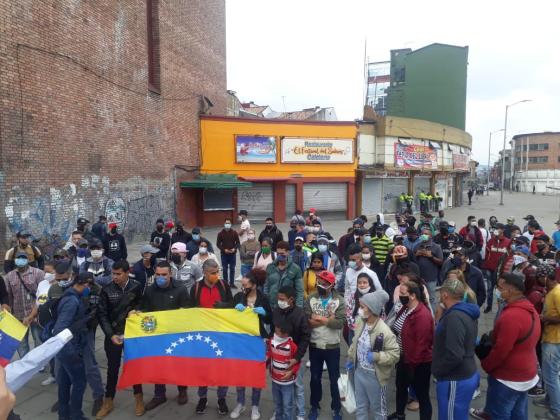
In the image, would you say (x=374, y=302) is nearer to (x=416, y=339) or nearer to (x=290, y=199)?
(x=416, y=339)

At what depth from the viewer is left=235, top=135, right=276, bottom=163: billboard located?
22375mm

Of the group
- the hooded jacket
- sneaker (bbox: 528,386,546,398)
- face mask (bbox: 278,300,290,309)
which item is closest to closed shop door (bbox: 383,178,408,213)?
sneaker (bbox: 528,386,546,398)

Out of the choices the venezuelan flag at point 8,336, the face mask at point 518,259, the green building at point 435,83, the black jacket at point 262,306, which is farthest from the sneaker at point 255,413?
the green building at point 435,83

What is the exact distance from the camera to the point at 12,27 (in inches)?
429

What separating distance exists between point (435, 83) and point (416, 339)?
151 ft

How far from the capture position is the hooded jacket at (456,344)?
3670 mm

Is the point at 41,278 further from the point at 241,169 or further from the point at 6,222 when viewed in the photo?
the point at 241,169

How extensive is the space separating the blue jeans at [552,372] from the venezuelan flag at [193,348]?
3.19m

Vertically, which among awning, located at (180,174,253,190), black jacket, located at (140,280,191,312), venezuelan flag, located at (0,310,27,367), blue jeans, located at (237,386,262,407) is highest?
awning, located at (180,174,253,190)

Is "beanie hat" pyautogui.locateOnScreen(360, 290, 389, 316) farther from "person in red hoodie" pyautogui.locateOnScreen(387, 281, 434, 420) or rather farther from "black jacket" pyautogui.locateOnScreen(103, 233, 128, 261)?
"black jacket" pyautogui.locateOnScreen(103, 233, 128, 261)

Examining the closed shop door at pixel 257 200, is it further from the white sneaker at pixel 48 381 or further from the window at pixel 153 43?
the white sneaker at pixel 48 381

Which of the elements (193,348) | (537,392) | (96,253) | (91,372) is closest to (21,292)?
(96,253)

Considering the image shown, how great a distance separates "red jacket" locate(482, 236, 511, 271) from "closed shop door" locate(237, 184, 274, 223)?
15612mm

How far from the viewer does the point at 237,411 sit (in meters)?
4.95
